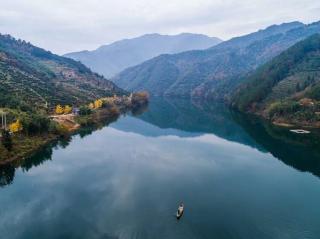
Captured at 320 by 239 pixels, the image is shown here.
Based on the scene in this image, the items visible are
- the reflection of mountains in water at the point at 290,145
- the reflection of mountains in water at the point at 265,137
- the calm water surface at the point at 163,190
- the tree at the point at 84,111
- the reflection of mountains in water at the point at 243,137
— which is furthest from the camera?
Result: the tree at the point at 84,111

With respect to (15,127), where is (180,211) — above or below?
below

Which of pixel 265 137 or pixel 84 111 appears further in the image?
pixel 84 111

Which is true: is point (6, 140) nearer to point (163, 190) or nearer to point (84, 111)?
point (163, 190)

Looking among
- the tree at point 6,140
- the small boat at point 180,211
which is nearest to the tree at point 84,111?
the tree at point 6,140

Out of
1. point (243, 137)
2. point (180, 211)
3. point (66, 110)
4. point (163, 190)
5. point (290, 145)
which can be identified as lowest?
point (243, 137)

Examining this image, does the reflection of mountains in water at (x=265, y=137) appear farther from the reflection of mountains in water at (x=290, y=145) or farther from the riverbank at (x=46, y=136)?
the riverbank at (x=46, y=136)

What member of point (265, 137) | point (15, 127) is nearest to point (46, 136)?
point (15, 127)

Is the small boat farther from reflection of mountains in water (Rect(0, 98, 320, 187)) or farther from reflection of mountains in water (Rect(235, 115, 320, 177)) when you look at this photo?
reflection of mountains in water (Rect(235, 115, 320, 177))

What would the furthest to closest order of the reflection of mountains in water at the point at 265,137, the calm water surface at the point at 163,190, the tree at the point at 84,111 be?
the tree at the point at 84,111 < the reflection of mountains in water at the point at 265,137 < the calm water surface at the point at 163,190

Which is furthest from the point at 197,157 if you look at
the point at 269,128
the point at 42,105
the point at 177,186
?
the point at 42,105

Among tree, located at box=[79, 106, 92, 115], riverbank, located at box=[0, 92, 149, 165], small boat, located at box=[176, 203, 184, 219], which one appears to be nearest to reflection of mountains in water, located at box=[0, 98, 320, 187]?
riverbank, located at box=[0, 92, 149, 165]
